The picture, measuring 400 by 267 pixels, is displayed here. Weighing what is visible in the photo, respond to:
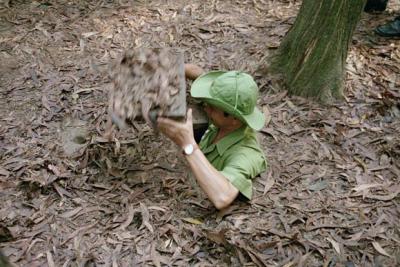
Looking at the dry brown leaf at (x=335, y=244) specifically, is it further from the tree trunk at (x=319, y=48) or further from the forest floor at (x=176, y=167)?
the tree trunk at (x=319, y=48)

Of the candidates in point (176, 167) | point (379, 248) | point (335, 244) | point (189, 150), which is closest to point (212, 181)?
point (189, 150)

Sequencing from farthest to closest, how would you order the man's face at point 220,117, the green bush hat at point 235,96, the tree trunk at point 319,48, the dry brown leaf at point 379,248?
the tree trunk at point 319,48 < the man's face at point 220,117 < the green bush hat at point 235,96 < the dry brown leaf at point 379,248

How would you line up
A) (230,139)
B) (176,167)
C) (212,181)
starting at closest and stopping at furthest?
1. (212,181)
2. (230,139)
3. (176,167)

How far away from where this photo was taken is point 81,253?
3178mm

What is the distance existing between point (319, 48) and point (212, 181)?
6.10 feet

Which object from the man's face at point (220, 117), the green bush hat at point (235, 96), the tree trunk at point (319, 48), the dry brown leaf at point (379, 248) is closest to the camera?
the dry brown leaf at point (379, 248)

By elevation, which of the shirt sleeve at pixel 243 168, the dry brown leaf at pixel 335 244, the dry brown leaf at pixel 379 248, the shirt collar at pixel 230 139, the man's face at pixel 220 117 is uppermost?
the man's face at pixel 220 117

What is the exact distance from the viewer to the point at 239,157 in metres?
3.48

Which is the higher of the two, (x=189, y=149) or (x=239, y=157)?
(x=189, y=149)

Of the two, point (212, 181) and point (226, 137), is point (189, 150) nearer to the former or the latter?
point (212, 181)

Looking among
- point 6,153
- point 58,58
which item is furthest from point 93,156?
point 58,58

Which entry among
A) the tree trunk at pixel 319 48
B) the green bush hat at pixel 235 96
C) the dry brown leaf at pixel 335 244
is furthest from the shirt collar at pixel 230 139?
the tree trunk at pixel 319 48

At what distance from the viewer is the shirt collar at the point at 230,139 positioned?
3559mm

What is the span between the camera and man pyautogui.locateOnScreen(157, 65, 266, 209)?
3.29m
